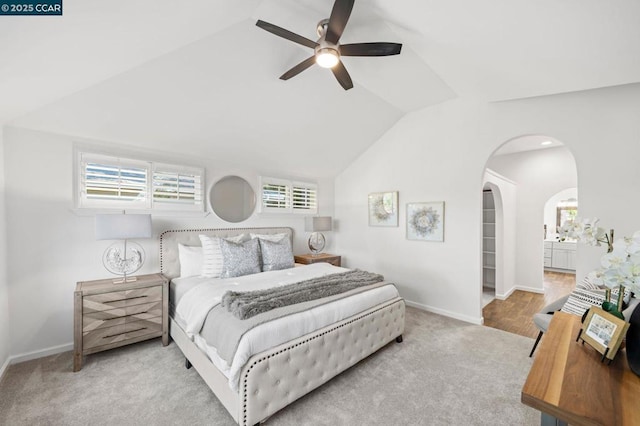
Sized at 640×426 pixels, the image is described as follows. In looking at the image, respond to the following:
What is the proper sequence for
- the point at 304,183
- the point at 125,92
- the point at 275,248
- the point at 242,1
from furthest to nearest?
the point at 304,183
the point at 275,248
the point at 125,92
the point at 242,1

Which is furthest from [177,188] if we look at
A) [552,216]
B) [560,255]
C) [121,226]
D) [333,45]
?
[552,216]

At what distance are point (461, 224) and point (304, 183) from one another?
2736 mm

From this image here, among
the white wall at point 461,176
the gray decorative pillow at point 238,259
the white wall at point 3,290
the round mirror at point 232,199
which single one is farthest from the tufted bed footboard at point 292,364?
the round mirror at point 232,199

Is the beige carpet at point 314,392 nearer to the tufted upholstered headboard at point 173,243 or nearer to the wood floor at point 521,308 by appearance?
the wood floor at point 521,308

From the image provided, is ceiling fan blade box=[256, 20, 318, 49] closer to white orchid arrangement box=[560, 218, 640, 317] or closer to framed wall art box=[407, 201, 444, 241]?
white orchid arrangement box=[560, 218, 640, 317]

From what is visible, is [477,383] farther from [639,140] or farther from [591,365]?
[639,140]

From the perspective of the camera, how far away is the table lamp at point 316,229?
4945 millimetres

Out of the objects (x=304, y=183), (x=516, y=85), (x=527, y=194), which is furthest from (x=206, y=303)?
(x=527, y=194)

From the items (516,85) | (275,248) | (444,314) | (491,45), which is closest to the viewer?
(491,45)

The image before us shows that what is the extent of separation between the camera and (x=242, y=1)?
218 cm

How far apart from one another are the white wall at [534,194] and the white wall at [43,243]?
6277 millimetres

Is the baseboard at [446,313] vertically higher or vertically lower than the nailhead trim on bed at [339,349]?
lower

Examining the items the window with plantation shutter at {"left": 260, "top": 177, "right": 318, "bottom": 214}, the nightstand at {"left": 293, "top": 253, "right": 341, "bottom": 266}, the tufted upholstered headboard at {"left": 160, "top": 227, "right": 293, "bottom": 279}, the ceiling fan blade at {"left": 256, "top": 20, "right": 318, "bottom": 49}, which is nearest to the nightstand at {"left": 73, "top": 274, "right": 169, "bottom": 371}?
the tufted upholstered headboard at {"left": 160, "top": 227, "right": 293, "bottom": 279}

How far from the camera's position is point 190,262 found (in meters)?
3.40
